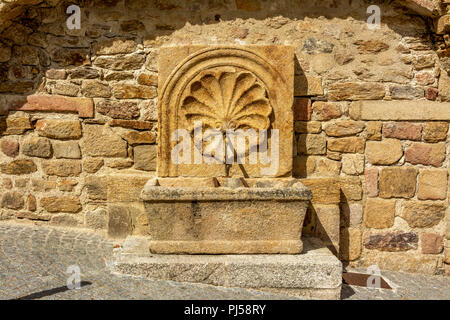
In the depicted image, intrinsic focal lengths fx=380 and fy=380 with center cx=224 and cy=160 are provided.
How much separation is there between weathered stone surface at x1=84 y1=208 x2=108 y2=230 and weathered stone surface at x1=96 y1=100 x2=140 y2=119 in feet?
2.89

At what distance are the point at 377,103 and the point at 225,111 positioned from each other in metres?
1.30

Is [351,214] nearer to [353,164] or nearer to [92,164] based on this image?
[353,164]

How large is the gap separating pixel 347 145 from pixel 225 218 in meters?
1.34

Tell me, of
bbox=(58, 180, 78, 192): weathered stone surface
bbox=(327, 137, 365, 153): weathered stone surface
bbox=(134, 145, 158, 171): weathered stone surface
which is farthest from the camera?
bbox=(58, 180, 78, 192): weathered stone surface

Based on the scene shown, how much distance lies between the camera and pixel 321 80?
10.8ft

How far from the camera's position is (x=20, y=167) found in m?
3.51

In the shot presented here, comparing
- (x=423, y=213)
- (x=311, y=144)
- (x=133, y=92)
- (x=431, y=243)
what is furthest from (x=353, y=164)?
(x=133, y=92)

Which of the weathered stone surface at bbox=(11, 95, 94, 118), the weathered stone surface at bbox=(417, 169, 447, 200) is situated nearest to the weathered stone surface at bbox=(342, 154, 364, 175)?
the weathered stone surface at bbox=(417, 169, 447, 200)

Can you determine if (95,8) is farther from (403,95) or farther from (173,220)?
(403,95)

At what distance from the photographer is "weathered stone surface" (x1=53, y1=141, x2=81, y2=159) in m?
3.46

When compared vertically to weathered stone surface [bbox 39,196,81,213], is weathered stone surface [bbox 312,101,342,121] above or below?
above

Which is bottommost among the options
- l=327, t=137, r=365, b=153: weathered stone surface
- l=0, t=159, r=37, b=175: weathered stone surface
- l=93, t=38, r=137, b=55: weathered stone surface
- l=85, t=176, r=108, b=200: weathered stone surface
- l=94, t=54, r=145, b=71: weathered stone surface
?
l=85, t=176, r=108, b=200: weathered stone surface

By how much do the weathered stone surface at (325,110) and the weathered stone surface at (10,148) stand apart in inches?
107

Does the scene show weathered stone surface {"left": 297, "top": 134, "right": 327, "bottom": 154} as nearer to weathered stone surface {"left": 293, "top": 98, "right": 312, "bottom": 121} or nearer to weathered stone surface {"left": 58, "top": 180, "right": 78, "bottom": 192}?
weathered stone surface {"left": 293, "top": 98, "right": 312, "bottom": 121}
